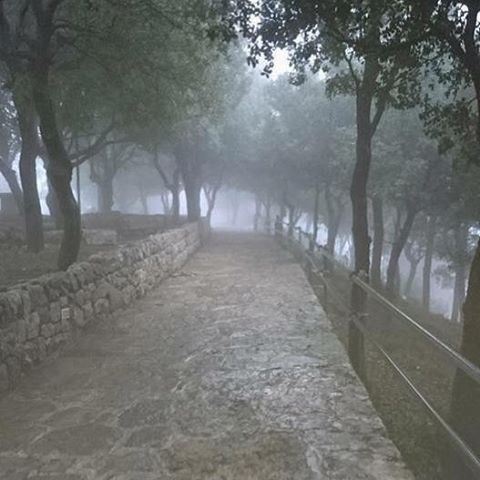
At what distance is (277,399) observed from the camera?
207 inches

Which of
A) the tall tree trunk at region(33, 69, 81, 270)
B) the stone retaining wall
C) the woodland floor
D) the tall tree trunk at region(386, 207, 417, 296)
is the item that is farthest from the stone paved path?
the tall tree trunk at region(386, 207, 417, 296)

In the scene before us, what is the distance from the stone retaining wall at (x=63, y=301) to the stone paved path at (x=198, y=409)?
0.25m

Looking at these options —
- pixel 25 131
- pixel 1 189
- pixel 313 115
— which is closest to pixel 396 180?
pixel 313 115

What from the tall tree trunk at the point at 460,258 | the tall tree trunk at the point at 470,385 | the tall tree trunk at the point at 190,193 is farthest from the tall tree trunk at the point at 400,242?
the tall tree trunk at the point at 470,385

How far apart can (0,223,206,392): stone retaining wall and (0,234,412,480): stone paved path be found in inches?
9.7

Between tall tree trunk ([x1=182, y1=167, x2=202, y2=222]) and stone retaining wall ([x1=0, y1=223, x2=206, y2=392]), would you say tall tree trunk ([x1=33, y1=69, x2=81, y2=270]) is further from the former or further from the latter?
tall tree trunk ([x1=182, y1=167, x2=202, y2=222])

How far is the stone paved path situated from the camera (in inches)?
155

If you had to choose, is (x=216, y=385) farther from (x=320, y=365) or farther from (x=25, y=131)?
(x=25, y=131)

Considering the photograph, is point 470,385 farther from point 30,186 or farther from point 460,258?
point 460,258

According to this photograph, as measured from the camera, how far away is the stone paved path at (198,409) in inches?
155

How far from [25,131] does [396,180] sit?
12.2 m

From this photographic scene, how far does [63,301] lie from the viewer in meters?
Result: 7.07

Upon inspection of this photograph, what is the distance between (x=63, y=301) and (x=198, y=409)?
292 centimetres

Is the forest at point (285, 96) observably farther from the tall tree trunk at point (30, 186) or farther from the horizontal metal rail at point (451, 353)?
the horizontal metal rail at point (451, 353)
